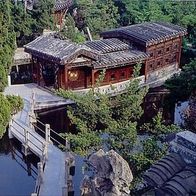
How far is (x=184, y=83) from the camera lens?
17078 millimetres

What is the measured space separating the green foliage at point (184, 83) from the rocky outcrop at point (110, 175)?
9.55 meters

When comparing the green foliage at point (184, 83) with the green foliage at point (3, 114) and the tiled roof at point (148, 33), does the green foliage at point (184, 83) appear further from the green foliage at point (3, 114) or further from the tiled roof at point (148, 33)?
the green foliage at point (3, 114)

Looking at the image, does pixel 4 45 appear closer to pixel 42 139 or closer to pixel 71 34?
pixel 71 34

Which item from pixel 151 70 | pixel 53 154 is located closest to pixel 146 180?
pixel 53 154

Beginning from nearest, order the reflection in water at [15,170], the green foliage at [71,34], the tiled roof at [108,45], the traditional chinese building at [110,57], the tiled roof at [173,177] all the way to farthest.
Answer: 1. the tiled roof at [173,177]
2. the reflection in water at [15,170]
3. the traditional chinese building at [110,57]
4. the tiled roof at [108,45]
5. the green foliage at [71,34]

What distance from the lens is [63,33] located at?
2642cm

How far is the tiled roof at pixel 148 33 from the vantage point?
22328 mm

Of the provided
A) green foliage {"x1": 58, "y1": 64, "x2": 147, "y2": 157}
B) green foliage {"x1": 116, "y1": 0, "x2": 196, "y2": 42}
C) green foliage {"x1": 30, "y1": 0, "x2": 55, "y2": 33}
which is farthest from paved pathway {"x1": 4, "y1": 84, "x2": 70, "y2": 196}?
green foliage {"x1": 116, "y1": 0, "x2": 196, "y2": 42}

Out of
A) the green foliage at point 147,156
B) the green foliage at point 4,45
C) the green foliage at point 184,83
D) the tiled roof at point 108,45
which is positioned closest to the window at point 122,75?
the tiled roof at point 108,45

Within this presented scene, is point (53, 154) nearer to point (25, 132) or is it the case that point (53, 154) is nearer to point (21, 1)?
point (25, 132)

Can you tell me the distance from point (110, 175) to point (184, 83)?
10662 millimetres

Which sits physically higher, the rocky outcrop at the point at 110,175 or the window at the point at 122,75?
the rocky outcrop at the point at 110,175

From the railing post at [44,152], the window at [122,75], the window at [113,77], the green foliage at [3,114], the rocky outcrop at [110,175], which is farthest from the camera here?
the window at [122,75]

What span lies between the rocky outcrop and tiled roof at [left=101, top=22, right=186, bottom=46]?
1525cm
